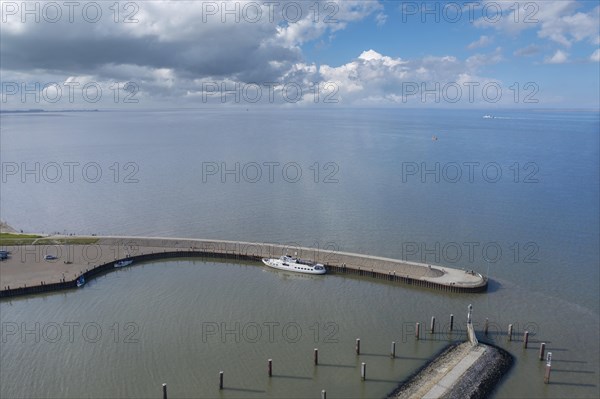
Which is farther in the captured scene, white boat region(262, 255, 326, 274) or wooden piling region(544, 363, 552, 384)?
white boat region(262, 255, 326, 274)

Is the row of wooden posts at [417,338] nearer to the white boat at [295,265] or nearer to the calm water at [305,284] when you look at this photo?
the calm water at [305,284]

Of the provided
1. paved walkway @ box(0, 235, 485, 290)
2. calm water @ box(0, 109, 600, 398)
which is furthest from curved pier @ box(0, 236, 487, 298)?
calm water @ box(0, 109, 600, 398)

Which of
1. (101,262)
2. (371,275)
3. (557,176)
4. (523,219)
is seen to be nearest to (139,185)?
(101,262)

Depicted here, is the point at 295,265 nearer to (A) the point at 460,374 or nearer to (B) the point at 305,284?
(B) the point at 305,284

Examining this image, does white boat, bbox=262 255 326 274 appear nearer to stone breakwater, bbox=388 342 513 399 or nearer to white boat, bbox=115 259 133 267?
white boat, bbox=115 259 133 267

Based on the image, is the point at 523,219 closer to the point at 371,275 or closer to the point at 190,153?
the point at 371,275
